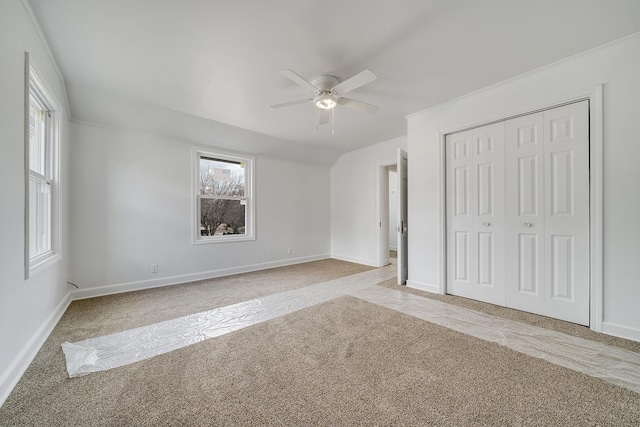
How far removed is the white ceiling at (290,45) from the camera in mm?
1680

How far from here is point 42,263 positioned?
2082 mm

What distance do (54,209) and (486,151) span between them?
4879 millimetres

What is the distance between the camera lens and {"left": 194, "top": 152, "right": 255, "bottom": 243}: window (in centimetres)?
413

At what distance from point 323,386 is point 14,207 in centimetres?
231

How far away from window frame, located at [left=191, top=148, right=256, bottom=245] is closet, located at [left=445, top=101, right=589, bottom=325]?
11.1ft

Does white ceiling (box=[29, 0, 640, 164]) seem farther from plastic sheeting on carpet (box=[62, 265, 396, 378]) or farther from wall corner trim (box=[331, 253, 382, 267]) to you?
wall corner trim (box=[331, 253, 382, 267])

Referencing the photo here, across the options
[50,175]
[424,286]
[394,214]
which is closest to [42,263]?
[50,175]

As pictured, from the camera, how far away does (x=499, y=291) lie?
2.77 metres

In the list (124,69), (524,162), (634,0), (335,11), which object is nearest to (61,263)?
(124,69)

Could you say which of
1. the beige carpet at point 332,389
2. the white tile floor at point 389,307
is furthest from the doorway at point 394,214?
the beige carpet at point 332,389

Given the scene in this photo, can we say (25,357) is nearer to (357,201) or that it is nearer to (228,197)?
(228,197)

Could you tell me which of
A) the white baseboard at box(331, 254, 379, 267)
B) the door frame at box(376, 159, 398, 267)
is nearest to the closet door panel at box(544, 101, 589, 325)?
the door frame at box(376, 159, 398, 267)

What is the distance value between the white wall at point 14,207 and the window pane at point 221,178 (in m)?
2.29

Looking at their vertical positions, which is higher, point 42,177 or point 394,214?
point 42,177
